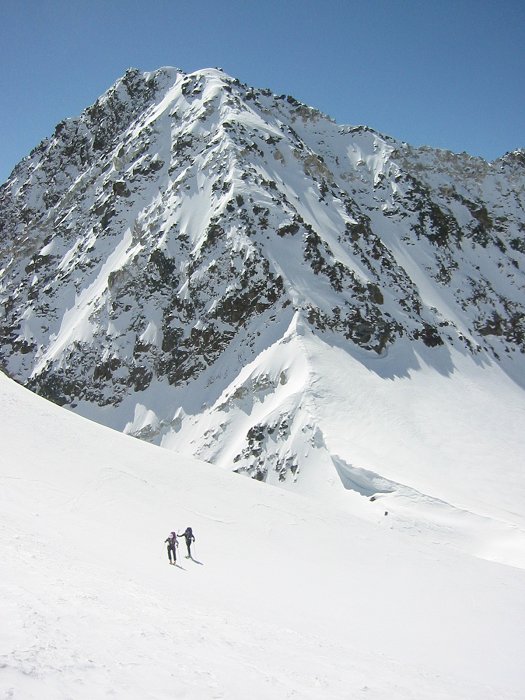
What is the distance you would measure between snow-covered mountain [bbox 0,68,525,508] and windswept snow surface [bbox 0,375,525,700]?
1188 centimetres

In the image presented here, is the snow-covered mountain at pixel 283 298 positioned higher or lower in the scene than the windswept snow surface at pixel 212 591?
higher

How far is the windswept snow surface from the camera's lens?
620 cm

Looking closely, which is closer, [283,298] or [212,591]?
[212,591]

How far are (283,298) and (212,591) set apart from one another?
39.3 metres

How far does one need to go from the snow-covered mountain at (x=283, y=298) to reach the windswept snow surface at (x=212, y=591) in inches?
468

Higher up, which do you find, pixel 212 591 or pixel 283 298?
pixel 283 298

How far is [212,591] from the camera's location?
11.9 m

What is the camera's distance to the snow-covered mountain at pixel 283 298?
37875 millimetres

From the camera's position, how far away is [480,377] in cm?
5088

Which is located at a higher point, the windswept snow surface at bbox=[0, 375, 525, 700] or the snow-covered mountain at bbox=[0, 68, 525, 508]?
the snow-covered mountain at bbox=[0, 68, 525, 508]

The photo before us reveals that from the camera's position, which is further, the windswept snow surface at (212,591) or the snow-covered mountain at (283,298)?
the snow-covered mountain at (283,298)

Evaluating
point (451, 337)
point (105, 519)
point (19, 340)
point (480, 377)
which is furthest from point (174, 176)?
point (105, 519)

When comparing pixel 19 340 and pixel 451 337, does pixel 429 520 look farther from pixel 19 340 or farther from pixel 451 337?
pixel 19 340

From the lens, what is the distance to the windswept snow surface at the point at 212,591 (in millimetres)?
6199
